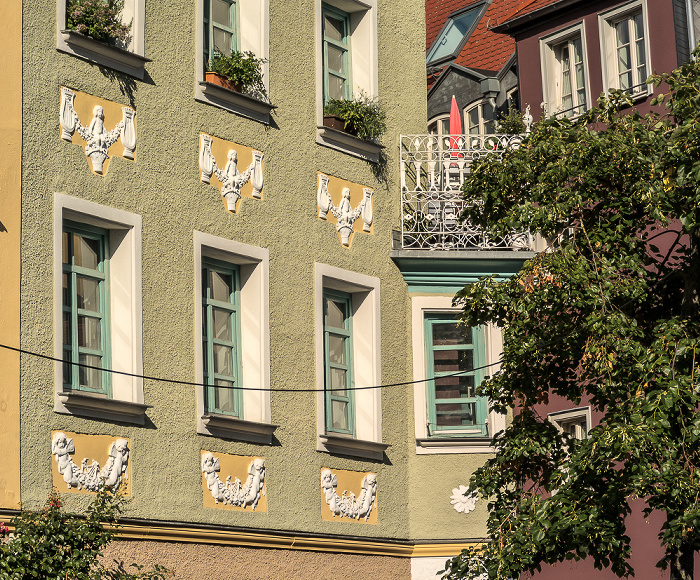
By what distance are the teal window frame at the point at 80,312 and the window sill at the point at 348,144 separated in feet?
11.4

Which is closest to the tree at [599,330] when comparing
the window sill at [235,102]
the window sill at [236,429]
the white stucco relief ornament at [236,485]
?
the white stucco relief ornament at [236,485]

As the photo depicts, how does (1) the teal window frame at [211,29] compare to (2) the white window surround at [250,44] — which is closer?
(2) the white window surround at [250,44]

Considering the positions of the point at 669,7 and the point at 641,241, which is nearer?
the point at 641,241

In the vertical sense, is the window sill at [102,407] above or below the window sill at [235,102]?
below

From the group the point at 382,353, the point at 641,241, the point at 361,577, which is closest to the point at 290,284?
the point at 382,353

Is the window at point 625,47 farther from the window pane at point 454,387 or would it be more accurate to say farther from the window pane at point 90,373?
the window pane at point 90,373

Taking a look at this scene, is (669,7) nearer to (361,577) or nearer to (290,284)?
(290,284)

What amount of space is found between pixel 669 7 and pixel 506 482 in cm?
1028

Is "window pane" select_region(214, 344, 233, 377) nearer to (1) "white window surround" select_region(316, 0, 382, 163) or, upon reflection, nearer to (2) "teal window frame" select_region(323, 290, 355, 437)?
(2) "teal window frame" select_region(323, 290, 355, 437)

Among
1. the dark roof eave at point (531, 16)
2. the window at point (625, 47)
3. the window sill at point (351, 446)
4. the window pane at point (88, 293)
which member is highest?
the dark roof eave at point (531, 16)

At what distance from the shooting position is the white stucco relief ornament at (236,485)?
14445mm

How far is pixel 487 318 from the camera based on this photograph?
42.9 ft

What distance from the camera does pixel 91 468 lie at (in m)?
13.1

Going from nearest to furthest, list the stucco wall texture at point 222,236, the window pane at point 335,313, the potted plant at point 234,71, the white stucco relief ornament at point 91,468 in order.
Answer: the white stucco relief ornament at point 91,468
the stucco wall texture at point 222,236
the potted plant at point 234,71
the window pane at point 335,313
